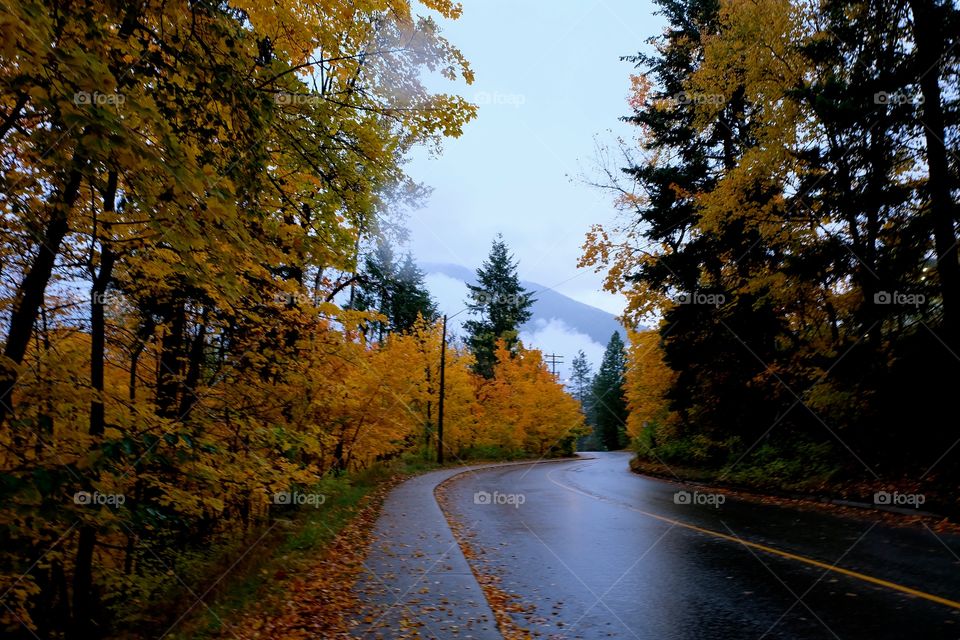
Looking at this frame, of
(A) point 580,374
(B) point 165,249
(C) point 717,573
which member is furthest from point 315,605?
(A) point 580,374

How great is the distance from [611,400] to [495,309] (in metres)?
32.2

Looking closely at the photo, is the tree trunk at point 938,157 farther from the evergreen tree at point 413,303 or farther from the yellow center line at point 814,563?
the evergreen tree at point 413,303

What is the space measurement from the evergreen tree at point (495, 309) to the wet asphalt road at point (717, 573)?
1656 inches

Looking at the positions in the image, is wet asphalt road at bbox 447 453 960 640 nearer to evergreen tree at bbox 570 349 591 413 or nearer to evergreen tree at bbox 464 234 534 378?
evergreen tree at bbox 464 234 534 378

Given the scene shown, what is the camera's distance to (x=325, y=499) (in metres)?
14.4

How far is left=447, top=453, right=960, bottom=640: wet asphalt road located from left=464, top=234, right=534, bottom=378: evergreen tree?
42.1 m

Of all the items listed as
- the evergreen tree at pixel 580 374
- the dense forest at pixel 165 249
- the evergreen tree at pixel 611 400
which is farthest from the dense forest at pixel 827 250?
the evergreen tree at pixel 580 374

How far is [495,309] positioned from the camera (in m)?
59.9

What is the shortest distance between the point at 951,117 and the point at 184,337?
1643 centimetres

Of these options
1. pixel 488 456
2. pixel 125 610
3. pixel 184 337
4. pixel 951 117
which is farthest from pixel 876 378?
pixel 488 456

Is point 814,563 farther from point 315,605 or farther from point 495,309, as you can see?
point 495,309

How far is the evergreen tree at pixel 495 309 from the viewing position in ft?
186

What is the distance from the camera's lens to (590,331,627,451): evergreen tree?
8162 cm

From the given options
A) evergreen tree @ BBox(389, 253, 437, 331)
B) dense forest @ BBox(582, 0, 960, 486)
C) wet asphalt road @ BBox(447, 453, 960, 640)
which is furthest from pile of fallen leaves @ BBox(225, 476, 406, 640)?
evergreen tree @ BBox(389, 253, 437, 331)
